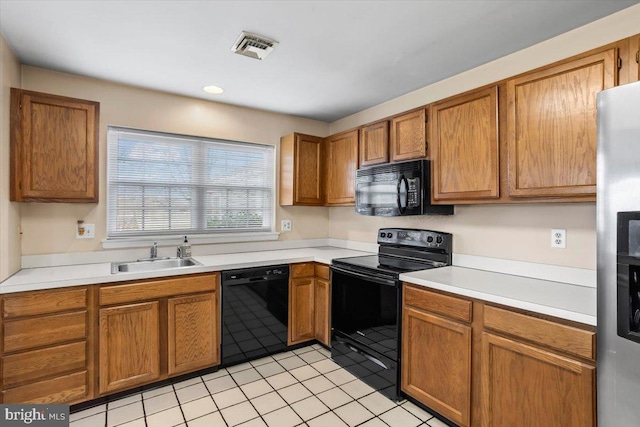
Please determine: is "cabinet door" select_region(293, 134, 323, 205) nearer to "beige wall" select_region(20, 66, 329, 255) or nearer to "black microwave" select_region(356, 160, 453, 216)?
"beige wall" select_region(20, 66, 329, 255)

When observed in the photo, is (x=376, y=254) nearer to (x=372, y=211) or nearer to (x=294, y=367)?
(x=372, y=211)

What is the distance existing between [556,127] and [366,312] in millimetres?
1740

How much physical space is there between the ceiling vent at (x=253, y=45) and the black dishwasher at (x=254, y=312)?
1.68m

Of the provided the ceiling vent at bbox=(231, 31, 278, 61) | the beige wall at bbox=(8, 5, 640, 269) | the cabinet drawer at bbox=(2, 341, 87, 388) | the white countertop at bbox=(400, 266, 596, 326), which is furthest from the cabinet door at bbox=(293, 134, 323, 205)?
the cabinet drawer at bbox=(2, 341, 87, 388)

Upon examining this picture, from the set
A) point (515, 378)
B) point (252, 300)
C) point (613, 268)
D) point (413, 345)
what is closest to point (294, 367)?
point (252, 300)

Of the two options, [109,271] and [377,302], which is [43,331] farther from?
[377,302]

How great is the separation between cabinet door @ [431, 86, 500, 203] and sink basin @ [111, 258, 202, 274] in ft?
7.00

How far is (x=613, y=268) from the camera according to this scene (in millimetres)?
1269

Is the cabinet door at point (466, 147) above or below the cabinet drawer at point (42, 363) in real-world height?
above

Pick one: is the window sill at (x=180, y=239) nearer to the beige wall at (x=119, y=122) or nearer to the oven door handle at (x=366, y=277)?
the beige wall at (x=119, y=122)

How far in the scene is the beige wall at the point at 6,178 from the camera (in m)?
2.05

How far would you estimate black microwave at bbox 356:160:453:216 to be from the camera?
8.32ft

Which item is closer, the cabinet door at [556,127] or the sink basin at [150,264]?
the cabinet door at [556,127]

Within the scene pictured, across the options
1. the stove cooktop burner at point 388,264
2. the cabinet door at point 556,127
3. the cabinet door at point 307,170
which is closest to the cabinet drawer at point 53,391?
the stove cooktop burner at point 388,264
